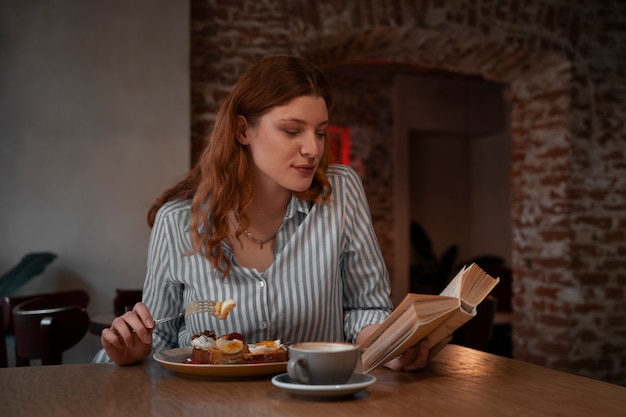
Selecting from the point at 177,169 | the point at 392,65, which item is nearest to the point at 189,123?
the point at 177,169

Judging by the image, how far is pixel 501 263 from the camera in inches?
372

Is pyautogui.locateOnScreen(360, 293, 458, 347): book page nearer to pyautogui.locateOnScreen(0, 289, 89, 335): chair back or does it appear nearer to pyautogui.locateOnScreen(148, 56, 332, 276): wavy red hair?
pyautogui.locateOnScreen(148, 56, 332, 276): wavy red hair

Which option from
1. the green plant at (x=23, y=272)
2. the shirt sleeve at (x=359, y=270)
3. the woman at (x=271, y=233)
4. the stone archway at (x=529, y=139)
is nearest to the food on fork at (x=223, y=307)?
the woman at (x=271, y=233)

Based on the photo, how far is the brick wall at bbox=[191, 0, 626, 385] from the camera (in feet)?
18.6

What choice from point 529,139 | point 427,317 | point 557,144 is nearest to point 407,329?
point 427,317

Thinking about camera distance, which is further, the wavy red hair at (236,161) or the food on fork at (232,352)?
the wavy red hair at (236,161)

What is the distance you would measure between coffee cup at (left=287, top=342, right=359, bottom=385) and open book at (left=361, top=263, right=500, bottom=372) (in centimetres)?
15

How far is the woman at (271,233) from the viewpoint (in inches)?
75.8

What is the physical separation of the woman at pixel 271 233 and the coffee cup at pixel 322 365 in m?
0.60

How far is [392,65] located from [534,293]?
12.1ft

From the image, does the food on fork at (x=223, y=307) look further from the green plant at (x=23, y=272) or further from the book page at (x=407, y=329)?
the green plant at (x=23, y=272)

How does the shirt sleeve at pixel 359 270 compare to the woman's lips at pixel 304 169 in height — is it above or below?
below

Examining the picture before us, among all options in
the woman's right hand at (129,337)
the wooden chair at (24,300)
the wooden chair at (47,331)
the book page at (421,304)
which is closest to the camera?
the book page at (421,304)

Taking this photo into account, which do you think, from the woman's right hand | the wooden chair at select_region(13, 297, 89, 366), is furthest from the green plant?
the woman's right hand
